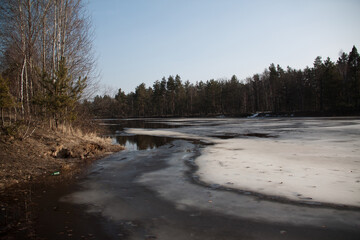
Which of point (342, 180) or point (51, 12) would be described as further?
point (51, 12)

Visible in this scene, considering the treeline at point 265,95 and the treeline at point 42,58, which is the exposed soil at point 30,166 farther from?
the treeline at point 265,95

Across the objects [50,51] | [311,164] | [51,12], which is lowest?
[311,164]

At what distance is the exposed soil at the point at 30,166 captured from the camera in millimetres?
4718

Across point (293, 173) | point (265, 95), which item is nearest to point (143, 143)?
point (293, 173)

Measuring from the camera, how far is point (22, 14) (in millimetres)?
13375

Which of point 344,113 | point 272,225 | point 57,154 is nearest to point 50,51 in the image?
point 57,154

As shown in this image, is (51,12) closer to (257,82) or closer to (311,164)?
(311,164)

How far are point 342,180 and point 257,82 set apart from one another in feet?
266

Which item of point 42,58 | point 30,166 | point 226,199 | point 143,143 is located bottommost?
point 143,143

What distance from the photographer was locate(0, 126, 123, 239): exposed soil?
4718 millimetres

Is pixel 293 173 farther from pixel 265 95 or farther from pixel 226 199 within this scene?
pixel 265 95

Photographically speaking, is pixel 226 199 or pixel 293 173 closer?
pixel 226 199

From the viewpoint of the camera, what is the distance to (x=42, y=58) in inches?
676

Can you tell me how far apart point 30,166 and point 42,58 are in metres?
11.2
